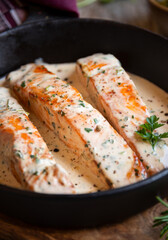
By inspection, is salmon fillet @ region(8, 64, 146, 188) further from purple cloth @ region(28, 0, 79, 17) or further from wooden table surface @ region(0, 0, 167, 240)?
purple cloth @ region(28, 0, 79, 17)

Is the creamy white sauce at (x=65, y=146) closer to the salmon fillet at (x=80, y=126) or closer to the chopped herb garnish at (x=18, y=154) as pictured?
the salmon fillet at (x=80, y=126)

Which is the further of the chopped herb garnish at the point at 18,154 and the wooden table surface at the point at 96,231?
the chopped herb garnish at the point at 18,154

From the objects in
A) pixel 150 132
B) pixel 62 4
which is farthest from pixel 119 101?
pixel 62 4

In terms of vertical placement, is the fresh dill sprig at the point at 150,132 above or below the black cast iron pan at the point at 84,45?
below

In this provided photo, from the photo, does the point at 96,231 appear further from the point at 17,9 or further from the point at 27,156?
the point at 17,9

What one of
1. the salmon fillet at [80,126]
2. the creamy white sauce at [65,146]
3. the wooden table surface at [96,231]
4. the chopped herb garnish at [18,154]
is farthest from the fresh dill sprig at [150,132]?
the chopped herb garnish at [18,154]

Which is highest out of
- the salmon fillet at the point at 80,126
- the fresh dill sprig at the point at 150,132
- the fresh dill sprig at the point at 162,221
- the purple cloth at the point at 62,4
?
the purple cloth at the point at 62,4

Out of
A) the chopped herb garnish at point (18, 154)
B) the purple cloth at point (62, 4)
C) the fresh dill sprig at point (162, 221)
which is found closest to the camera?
the fresh dill sprig at point (162, 221)
